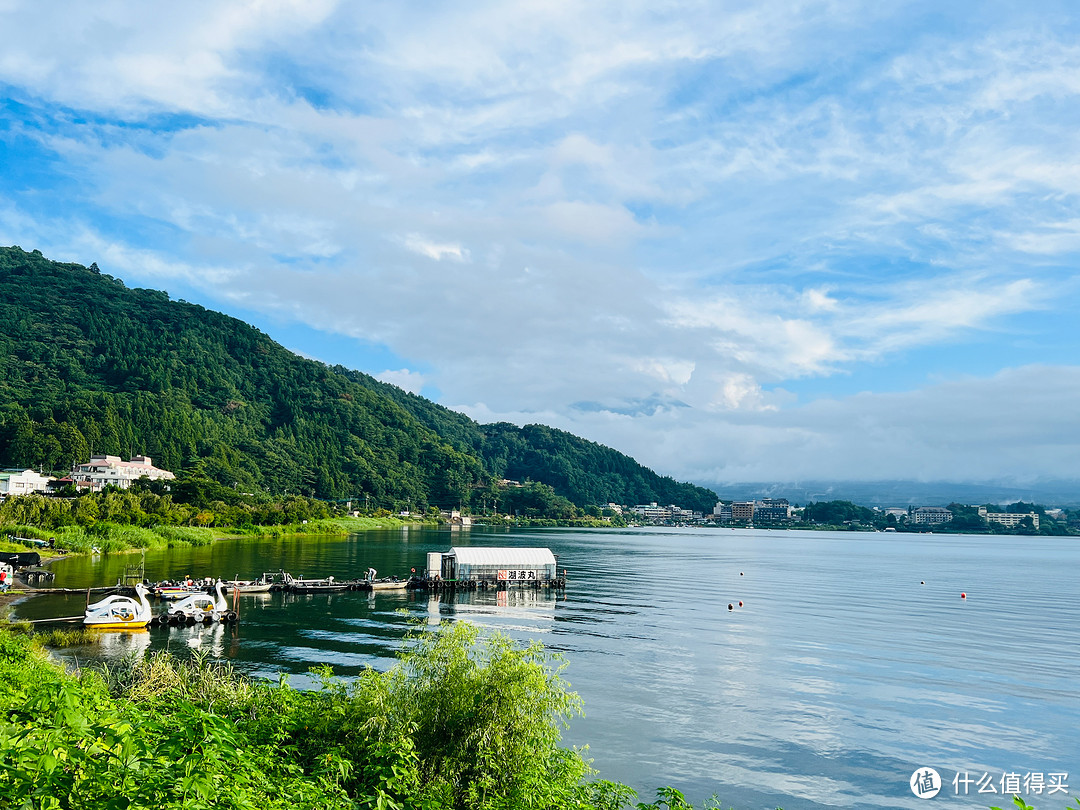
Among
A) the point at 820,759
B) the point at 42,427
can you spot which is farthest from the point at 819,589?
the point at 42,427

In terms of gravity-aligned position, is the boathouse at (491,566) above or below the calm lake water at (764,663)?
above

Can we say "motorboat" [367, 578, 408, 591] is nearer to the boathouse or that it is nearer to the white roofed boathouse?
the white roofed boathouse

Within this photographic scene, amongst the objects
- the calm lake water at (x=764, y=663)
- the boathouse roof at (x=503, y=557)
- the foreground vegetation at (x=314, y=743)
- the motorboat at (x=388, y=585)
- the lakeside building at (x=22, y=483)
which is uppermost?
the lakeside building at (x=22, y=483)

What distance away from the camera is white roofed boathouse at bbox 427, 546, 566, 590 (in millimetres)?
78750

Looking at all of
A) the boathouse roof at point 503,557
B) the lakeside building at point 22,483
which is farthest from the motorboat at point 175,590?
the lakeside building at point 22,483

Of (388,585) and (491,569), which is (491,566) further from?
(388,585)

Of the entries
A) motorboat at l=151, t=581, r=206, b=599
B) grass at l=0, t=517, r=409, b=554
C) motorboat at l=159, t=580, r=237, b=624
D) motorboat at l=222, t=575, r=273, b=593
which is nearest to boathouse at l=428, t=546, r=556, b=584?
motorboat at l=222, t=575, r=273, b=593

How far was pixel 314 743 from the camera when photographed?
1661 centimetres

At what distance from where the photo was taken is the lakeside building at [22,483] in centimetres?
13068

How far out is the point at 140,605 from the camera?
50.9 m

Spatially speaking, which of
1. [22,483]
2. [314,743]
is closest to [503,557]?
[314,743]

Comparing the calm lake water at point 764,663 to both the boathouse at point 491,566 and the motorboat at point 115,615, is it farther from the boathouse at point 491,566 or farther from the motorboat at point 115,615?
the boathouse at point 491,566

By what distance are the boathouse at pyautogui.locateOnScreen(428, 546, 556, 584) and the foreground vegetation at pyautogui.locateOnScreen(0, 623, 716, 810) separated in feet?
178

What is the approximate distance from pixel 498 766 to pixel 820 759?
64.1 feet
